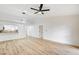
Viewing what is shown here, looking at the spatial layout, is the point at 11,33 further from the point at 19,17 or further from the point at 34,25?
the point at 34,25

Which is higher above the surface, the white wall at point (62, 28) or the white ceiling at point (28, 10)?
the white ceiling at point (28, 10)

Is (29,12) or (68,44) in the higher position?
(29,12)

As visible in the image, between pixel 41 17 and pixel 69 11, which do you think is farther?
pixel 41 17

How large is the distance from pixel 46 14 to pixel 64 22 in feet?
1.26

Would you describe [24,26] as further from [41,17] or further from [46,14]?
[46,14]

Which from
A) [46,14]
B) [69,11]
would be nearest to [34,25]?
[46,14]

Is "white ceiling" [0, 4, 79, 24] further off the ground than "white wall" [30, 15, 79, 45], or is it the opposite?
"white ceiling" [0, 4, 79, 24]

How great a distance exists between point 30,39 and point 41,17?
0.50 meters

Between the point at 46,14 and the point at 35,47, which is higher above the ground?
the point at 46,14

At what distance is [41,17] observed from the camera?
176 centimetres

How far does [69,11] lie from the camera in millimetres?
1645

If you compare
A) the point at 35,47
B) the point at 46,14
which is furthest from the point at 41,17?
the point at 35,47

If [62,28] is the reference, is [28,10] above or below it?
above
